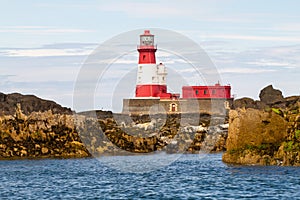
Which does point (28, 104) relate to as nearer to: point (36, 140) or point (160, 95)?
point (160, 95)

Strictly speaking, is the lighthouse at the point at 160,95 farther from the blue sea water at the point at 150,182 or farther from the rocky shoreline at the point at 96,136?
the blue sea water at the point at 150,182

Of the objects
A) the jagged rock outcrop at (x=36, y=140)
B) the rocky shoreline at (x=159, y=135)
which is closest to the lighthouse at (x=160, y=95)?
the rocky shoreline at (x=159, y=135)

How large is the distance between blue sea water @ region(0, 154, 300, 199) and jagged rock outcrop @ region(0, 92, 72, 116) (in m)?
48.7

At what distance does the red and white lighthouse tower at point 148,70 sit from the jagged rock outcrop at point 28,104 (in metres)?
16.7

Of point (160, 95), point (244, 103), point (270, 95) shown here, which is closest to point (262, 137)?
point (160, 95)

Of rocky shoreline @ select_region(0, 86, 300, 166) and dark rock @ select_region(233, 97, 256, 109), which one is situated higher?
dark rock @ select_region(233, 97, 256, 109)

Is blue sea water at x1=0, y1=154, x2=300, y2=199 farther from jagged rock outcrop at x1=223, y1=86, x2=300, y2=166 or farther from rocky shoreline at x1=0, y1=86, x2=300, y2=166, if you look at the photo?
rocky shoreline at x1=0, y1=86, x2=300, y2=166

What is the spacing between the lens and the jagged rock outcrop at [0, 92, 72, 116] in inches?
5012

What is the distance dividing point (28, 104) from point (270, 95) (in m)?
39.7

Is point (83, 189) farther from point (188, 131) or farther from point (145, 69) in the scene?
point (145, 69)

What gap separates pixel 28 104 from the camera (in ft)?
425

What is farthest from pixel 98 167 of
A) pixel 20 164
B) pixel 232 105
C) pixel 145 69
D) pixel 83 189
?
pixel 232 105

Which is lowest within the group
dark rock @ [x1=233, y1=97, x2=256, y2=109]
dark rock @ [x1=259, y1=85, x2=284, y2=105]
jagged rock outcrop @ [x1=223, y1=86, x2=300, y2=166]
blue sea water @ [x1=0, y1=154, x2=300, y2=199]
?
blue sea water @ [x1=0, y1=154, x2=300, y2=199]

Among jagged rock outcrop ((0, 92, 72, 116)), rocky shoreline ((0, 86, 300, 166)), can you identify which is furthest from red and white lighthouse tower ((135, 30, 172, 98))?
jagged rock outcrop ((0, 92, 72, 116))
